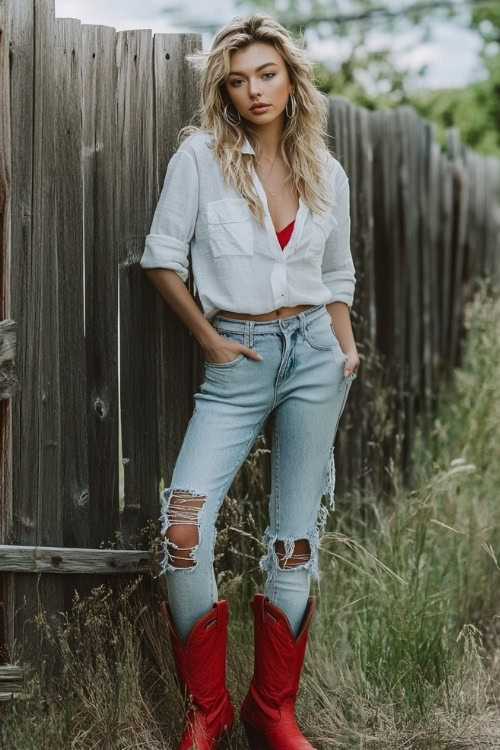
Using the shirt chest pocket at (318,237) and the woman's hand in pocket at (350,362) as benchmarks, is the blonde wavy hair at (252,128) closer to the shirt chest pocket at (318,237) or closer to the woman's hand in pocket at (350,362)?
the shirt chest pocket at (318,237)

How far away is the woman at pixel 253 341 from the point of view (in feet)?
9.34

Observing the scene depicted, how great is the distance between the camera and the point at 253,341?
291 cm

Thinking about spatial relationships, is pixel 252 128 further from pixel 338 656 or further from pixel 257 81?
pixel 338 656

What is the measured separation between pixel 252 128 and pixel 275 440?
99cm

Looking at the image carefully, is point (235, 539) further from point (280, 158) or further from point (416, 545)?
point (280, 158)

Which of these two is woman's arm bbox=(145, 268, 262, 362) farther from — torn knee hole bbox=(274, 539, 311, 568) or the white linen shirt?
torn knee hole bbox=(274, 539, 311, 568)

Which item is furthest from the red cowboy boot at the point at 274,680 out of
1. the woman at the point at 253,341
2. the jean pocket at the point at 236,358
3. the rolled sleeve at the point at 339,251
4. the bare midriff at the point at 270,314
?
the rolled sleeve at the point at 339,251

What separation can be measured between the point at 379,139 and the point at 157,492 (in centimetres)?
269

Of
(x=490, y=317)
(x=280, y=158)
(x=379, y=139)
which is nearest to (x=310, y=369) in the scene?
(x=280, y=158)

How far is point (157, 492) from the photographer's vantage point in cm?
342

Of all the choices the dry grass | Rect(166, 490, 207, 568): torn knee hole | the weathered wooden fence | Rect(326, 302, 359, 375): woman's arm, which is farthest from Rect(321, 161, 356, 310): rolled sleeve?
Rect(166, 490, 207, 568): torn knee hole

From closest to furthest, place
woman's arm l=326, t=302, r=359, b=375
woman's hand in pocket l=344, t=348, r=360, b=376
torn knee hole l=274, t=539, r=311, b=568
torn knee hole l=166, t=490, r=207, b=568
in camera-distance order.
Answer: torn knee hole l=166, t=490, r=207, b=568, torn knee hole l=274, t=539, r=311, b=568, woman's hand in pocket l=344, t=348, r=360, b=376, woman's arm l=326, t=302, r=359, b=375

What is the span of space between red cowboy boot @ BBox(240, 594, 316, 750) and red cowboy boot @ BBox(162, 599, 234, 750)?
0.13 meters

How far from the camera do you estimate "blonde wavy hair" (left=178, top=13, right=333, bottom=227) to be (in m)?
2.89
